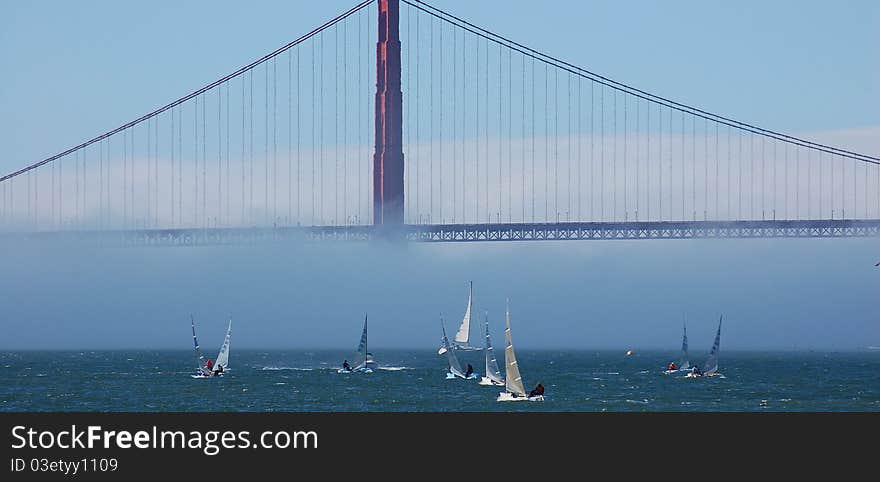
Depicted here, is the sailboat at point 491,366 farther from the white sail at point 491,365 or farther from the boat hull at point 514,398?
the boat hull at point 514,398

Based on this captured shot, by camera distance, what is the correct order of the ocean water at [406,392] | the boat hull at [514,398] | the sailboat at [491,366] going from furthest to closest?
the sailboat at [491,366] → the boat hull at [514,398] → the ocean water at [406,392]

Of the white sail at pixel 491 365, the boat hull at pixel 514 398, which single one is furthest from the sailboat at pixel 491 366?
the boat hull at pixel 514 398

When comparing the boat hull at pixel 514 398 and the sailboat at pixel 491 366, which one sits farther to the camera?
the sailboat at pixel 491 366

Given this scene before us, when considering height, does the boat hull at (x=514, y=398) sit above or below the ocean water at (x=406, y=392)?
above

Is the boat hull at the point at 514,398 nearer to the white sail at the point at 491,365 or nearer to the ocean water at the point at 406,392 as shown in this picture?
the ocean water at the point at 406,392

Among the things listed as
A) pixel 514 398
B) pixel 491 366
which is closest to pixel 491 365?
pixel 491 366

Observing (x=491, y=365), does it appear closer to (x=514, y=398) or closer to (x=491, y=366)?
(x=491, y=366)

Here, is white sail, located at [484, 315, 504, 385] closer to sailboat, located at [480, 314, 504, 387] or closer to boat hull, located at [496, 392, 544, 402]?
sailboat, located at [480, 314, 504, 387]

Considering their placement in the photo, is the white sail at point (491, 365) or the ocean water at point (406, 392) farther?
the white sail at point (491, 365)

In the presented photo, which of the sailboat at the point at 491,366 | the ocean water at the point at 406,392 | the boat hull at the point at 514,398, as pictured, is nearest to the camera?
the ocean water at the point at 406,392

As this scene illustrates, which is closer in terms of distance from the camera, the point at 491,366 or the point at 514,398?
the point at 514,398
